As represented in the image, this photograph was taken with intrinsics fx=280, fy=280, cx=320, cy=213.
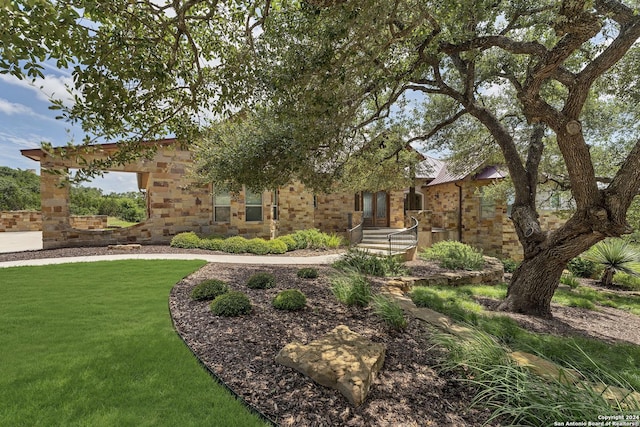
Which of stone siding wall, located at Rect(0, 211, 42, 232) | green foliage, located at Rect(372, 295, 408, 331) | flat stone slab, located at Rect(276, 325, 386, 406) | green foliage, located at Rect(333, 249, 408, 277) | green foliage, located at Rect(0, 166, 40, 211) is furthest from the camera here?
green foliage, located at Rect(0, 166, 40, 211)

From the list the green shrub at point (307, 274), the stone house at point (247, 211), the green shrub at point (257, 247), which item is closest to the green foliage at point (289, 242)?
the green shrub at point (257, 247)

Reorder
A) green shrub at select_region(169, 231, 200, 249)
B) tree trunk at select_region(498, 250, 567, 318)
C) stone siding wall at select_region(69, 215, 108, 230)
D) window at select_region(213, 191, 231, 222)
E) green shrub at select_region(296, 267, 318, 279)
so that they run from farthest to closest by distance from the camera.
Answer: stone siding wall at select_region(69, 215, 108, 230) < window at select_region(213, 191, 231, 222) < green shrub at select_region(169, 231, 200, 249) < green shrub at select_region(296, 267, 318, 279) < tree trunk at select_region(498, 250, 567, 318)

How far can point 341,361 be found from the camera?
109 inches

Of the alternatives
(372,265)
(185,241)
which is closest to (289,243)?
(185,241)

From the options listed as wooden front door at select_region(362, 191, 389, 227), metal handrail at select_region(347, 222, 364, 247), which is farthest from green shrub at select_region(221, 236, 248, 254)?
wooden front door at select_region(362, 191, 389, 227)

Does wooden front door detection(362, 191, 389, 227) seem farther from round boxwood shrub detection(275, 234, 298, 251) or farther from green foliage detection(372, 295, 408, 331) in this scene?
green foliage detection(372, 295, 408, 331)

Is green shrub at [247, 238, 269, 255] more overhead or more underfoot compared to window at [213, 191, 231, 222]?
more underfoot

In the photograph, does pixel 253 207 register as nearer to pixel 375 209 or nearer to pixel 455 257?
pixel 375 209

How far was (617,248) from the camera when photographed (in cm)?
990

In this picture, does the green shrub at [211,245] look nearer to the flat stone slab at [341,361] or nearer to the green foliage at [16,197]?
the flat stone slab at [341,361]

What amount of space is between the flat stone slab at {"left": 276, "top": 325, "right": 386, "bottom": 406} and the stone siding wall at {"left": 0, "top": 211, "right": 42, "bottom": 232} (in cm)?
2436

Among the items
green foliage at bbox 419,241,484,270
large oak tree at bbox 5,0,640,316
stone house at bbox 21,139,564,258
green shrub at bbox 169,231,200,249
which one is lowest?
green foliage at bbox 419,241,484,270

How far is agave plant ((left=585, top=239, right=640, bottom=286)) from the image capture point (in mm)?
9766

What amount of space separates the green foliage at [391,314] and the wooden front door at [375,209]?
12.9 m
